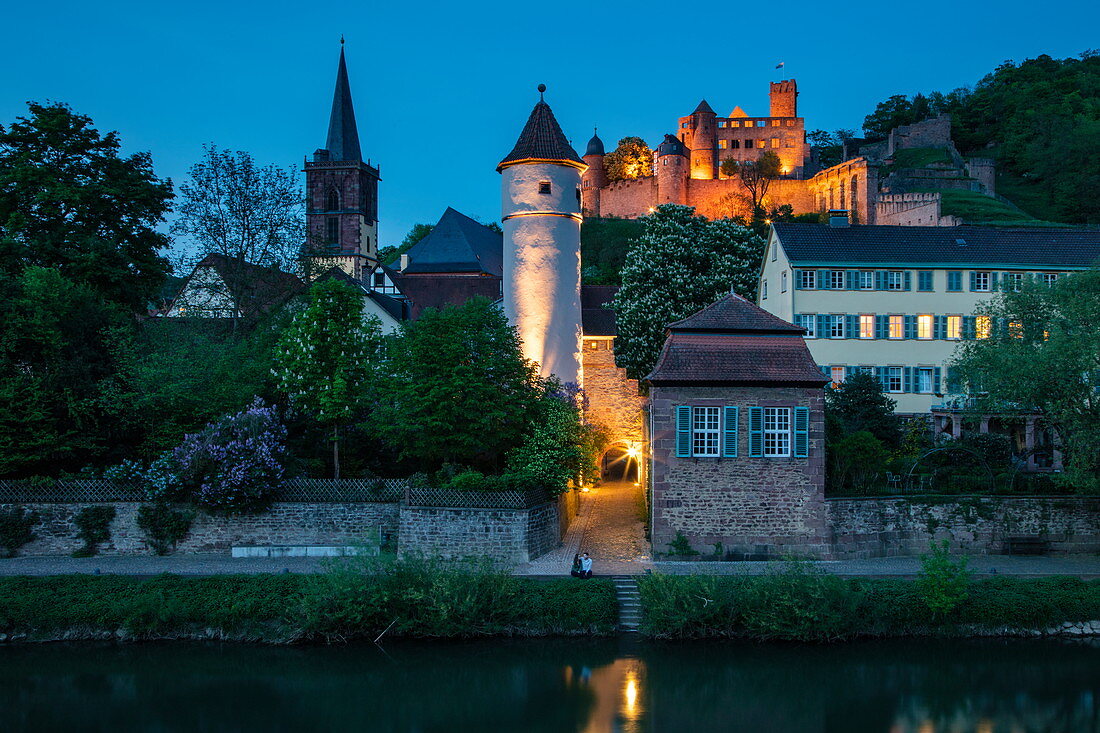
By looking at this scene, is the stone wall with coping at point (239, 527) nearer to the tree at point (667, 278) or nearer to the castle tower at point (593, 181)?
the tree at point (667, 278)

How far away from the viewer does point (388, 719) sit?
18.6 m

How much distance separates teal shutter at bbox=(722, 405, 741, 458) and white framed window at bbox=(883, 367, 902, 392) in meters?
17.0

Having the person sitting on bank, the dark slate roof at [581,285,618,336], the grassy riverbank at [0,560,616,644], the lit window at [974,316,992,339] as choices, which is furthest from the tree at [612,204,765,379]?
the grassy riverbank at [0,560,616,644]

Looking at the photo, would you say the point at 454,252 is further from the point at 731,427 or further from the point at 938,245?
the point at 731,427

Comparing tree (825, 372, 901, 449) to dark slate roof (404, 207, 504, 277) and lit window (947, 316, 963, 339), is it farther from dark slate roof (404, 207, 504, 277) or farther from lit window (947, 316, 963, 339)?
dark slate roof (404, 207, 504, 277)

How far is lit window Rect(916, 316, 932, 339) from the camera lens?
39.7 meters

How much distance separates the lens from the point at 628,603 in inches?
878

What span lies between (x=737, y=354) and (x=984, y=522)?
8316 millimetres

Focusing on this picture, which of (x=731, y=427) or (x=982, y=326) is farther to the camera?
(x=982, y=326)

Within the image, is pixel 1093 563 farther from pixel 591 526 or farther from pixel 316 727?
pixel 316 727

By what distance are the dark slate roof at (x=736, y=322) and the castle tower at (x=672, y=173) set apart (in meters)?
68.7

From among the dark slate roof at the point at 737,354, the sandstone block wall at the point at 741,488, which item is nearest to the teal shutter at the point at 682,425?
the sandstone block wall at the point at 741,488

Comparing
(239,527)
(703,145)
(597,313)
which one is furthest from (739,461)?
(703,145)

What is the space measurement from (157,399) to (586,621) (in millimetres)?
15354
